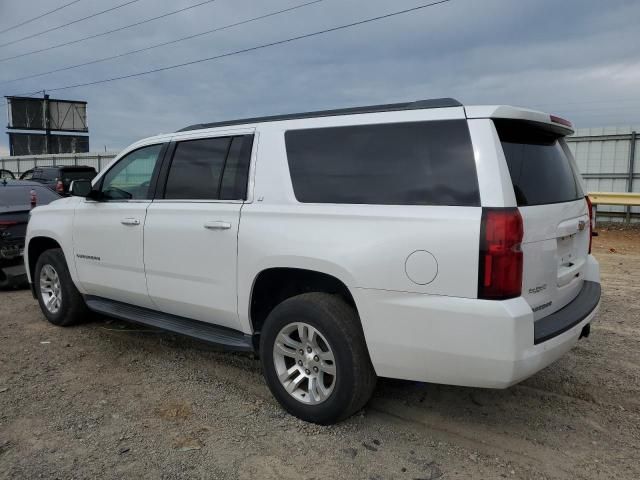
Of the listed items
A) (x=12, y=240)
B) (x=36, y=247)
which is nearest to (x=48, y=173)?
(x=12, y=240)

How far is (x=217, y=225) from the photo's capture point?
376 cm

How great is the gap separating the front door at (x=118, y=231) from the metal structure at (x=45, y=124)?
131 feet

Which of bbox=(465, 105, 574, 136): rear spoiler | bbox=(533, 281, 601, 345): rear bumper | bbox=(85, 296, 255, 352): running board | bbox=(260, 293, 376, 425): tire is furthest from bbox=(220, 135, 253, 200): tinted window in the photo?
bbox=(533, 281, 601, 345): rear bumper

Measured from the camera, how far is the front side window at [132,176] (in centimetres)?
461

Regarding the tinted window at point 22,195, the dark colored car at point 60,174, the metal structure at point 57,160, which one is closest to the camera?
the tinted window at point 22,195

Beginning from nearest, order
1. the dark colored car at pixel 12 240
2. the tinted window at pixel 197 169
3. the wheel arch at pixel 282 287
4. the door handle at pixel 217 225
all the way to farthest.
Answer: the wheel arch at pixel 282 287
the door handle at pixel 217 225
the tinted window at pixel 197 169
the dark colored car at pixel 12 240

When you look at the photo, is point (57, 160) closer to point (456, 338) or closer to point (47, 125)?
point (47, 125)

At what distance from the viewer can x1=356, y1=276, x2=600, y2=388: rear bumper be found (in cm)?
269

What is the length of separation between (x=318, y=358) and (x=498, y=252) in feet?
4.33

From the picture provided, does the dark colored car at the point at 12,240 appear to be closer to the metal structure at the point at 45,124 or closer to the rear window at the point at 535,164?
the rear window at the point at 535,164

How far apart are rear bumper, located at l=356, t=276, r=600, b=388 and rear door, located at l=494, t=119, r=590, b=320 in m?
0.20

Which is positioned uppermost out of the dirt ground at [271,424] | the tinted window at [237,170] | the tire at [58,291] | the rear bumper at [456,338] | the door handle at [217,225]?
the tinted window at [237,170]

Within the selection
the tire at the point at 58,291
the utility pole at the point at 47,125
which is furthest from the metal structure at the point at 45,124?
the tire at the point at 58,291

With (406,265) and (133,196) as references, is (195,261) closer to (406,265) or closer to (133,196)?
(133,196)
